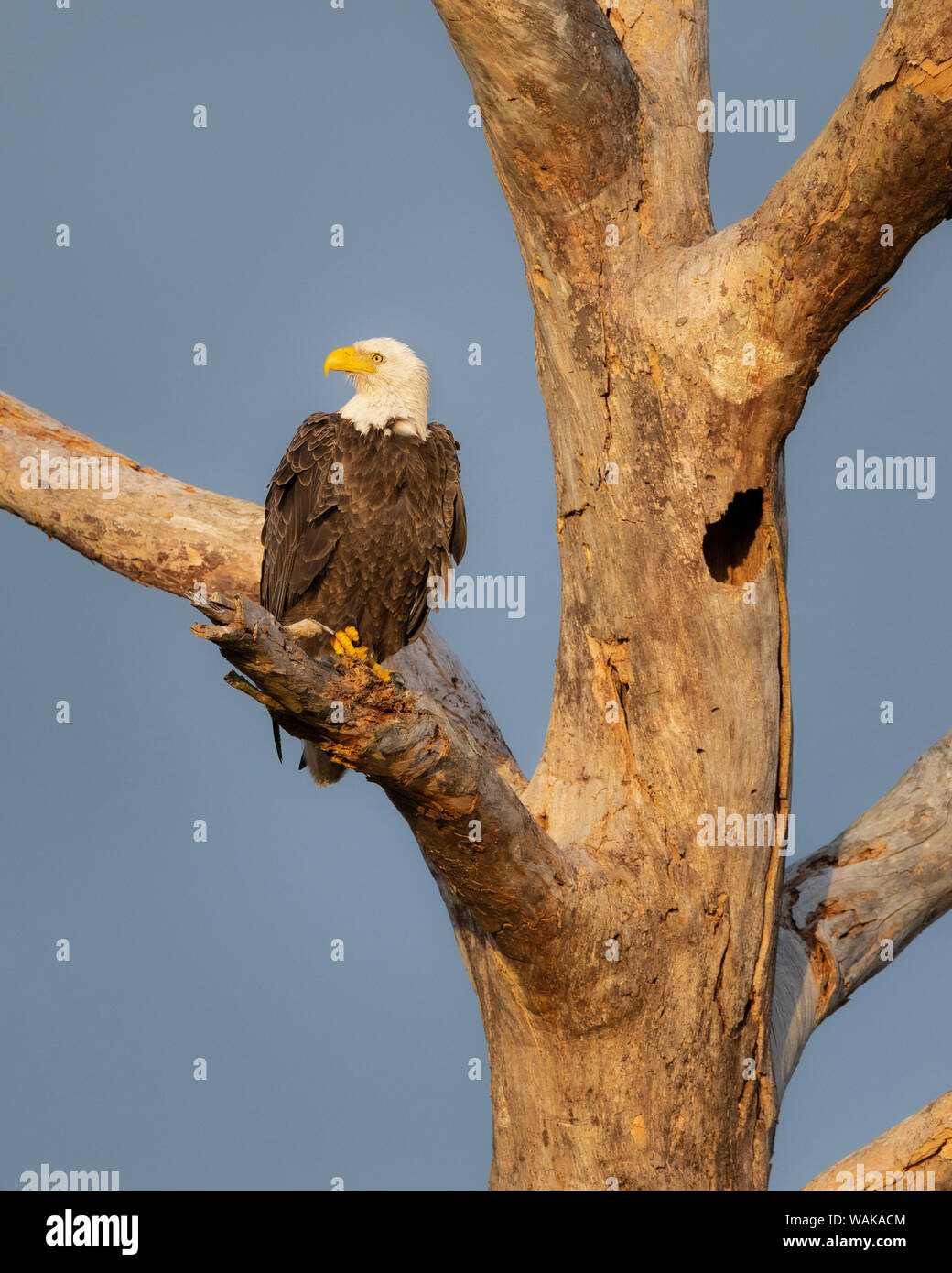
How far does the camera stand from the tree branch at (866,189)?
3641mm

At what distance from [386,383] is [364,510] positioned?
64 centimetres

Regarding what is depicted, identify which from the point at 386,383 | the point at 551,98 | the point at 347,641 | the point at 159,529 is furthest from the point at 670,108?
the point at 159,529

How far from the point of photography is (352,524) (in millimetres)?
5387

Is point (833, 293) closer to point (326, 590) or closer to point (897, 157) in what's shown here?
point (897, 157)

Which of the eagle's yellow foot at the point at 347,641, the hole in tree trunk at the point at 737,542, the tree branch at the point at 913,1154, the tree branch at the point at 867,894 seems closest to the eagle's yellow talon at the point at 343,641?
the eagle's yellow foot at the point at 347,641

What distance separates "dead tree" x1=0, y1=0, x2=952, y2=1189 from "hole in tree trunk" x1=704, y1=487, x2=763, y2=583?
0.01 metres

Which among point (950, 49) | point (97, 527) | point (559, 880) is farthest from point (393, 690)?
point (97, 527)

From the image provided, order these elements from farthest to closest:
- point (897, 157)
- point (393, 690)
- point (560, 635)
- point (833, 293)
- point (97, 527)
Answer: point (97, 527), point (560, 635), point (833, 293), point (897, 157), point (393, 690)

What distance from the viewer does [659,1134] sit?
4.76 metres

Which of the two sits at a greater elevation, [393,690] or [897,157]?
[897,157]

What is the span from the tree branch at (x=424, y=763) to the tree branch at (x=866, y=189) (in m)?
1.86

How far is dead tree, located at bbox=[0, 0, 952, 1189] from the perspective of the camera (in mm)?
4336

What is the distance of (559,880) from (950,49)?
2.79 metres

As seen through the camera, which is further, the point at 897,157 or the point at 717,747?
the point at 717,747
